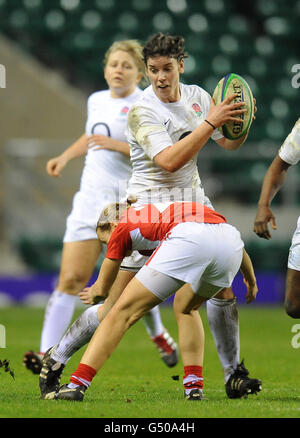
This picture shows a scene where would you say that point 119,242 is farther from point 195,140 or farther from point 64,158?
point 64,158

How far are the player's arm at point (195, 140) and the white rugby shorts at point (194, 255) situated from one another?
1.10 ft

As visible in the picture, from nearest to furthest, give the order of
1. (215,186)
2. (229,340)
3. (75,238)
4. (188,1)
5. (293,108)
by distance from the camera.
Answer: (229,340) < (75,238) < (215,186) < (293,108) < (188,1)

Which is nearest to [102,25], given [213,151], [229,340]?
[213,151]

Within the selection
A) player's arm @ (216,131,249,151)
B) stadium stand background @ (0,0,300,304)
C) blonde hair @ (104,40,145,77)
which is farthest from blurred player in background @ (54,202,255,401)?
stadium stand background @ (0,0,300,304)

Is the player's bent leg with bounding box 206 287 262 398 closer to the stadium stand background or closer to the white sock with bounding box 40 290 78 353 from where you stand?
the white sock with bounding box 40 290 78 353

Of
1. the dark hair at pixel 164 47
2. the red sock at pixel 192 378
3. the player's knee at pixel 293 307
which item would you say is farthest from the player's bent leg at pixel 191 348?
the dark hair at pixel 164 47

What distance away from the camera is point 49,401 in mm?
4695

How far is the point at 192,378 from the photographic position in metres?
5.04

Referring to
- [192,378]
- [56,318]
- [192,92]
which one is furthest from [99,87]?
[192,378]

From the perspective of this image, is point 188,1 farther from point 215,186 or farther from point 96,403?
point 96,403

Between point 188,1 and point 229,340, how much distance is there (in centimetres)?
1195

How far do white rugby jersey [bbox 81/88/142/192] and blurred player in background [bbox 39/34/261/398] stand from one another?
1589 mm

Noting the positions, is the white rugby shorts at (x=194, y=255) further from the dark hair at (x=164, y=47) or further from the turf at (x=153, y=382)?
the dark hair at (x=164, y=47)

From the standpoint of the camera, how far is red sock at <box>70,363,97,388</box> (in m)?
4.58
